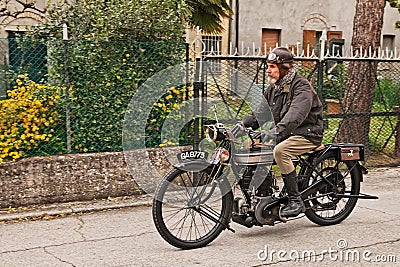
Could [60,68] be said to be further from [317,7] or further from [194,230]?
[317,7]

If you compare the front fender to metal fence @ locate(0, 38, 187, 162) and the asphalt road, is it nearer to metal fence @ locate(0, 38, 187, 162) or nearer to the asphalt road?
the asphalt road

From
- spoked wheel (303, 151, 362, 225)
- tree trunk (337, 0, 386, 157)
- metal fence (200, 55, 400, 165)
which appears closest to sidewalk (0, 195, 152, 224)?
metal fence (200, 55, 400, 165)

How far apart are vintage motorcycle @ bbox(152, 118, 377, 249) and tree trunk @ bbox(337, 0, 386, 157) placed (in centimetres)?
399

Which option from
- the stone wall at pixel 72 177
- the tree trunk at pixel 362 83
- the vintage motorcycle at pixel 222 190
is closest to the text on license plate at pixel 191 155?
the vintage motorcycle at pixel 222 190

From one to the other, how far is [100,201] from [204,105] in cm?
200

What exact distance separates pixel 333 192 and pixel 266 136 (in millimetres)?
1181

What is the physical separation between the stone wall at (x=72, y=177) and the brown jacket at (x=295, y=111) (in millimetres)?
2310

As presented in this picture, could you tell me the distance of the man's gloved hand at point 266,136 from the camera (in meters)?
5.95

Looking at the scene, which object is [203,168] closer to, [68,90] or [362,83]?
[68,90]

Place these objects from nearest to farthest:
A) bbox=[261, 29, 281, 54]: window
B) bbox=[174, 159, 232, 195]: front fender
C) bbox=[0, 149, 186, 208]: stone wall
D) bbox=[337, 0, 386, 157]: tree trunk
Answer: bbox=[174, 159, 232, 195]: front fender
bbox=[0, 149, 186, 208]: stone wall
bbox=[337, 0, 386, 157]: tree trunk
bbox=[261, 29, 281, 54]: window

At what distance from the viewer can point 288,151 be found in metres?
6.08

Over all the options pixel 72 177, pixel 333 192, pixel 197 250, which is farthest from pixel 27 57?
pixel 333 192

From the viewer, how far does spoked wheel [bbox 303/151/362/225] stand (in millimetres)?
6523

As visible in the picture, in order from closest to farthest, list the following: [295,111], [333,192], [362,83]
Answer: [295,111] < [333,192] < [362,83]
